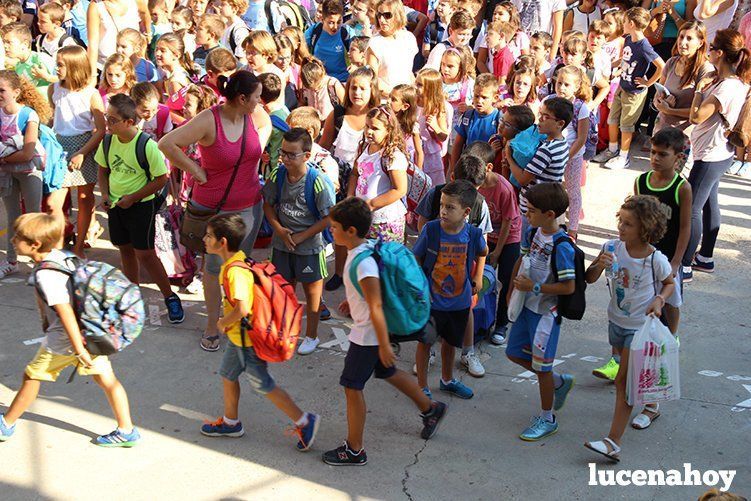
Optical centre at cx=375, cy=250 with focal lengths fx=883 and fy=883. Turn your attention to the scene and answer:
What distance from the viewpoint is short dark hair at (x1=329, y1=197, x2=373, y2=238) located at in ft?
15.8

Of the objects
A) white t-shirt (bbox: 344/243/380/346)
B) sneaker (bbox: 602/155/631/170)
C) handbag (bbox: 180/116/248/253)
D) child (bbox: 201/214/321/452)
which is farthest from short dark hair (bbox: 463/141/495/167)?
sneaker (bbox: 602/155/631/170)

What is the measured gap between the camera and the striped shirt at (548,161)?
21.6 ft

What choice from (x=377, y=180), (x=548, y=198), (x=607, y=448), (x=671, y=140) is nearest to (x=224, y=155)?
(x=377, y=180)

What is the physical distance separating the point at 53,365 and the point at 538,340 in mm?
2756

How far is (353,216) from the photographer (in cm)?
481

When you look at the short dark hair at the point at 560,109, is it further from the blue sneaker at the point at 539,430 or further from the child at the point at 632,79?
the child at the point at 632,79

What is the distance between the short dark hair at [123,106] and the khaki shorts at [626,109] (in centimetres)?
604

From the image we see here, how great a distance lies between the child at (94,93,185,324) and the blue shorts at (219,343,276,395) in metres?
1.82

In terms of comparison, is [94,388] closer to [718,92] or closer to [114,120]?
[114,120]

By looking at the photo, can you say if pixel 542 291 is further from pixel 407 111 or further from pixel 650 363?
pixel 407 111

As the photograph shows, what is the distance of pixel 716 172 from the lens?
7.61 metres

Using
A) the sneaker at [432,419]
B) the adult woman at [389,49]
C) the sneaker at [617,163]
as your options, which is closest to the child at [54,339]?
the sneaker at [432,419]

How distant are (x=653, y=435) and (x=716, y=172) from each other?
10.4ft

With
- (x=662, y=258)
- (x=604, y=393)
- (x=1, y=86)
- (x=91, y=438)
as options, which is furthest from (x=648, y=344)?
(x=1, y=86)
